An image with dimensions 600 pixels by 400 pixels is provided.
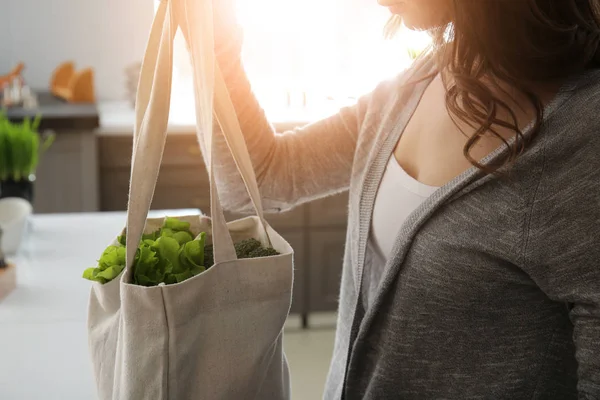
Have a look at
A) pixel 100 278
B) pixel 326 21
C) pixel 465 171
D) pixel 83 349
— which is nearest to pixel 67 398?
pixel 83 349

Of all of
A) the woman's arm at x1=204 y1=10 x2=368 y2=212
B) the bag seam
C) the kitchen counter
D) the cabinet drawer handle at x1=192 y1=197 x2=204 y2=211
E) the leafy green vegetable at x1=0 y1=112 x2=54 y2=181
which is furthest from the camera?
the cabinet drawer handle at x1=192 y1=197 x2=204 y2=211

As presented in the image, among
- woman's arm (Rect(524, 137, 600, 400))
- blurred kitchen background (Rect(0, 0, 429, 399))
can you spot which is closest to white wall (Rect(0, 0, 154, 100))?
blurred kitchen background (Rect(0, 0, 429, 399))

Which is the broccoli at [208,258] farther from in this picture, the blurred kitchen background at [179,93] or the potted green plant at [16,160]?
the blurred kitchen background at [179,93]

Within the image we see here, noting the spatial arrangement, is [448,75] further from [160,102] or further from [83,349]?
[83,349]

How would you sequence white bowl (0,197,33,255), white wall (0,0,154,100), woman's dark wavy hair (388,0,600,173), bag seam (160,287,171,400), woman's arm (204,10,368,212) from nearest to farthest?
bag seam (160,287,171,400) → woman's dark wavy hair (388,0,600,173) → woman's arm (204,10,368,212) → white bowl (0,197,33,255) → white wall (0,0,154,100)

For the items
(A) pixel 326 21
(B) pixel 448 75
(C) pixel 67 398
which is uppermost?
(A) pixel 326 21

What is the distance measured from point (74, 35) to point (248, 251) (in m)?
2.95

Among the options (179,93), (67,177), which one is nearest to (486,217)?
(67,177)

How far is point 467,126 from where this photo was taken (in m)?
0.81

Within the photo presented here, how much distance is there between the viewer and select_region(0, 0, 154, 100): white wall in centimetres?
330

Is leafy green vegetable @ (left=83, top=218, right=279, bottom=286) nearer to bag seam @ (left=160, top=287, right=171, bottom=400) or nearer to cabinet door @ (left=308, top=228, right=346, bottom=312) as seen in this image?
bag seam @ (left=160, top=287, right=171, bottom=400)

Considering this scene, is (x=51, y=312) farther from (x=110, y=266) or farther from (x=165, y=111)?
(x=165, y=111)

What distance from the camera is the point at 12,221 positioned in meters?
1.58

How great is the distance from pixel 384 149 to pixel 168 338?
38 centimetres
